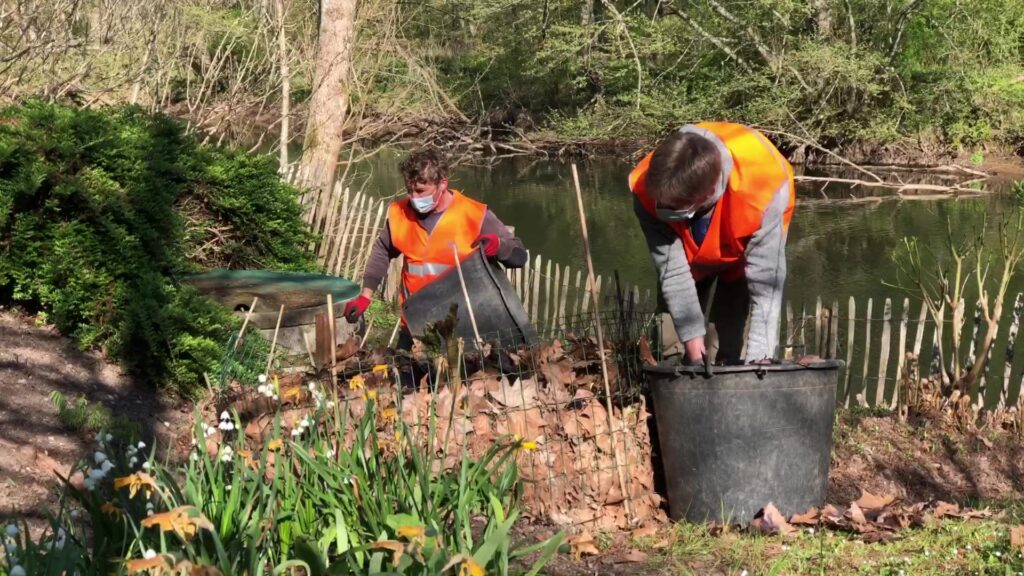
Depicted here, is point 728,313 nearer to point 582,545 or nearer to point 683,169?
point 683,169

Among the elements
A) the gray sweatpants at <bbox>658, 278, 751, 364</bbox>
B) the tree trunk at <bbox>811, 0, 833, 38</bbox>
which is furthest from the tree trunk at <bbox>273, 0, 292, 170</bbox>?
the tree trunk at <bbox>811, 0, 833, 38</bbox>

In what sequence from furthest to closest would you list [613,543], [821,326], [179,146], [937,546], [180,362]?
1. [179,146]
2. [821,326]
3. [180,362]
4. [613,543]
5. [937,546]

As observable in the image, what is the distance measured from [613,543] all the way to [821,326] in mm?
3678

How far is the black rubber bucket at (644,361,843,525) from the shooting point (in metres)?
4.10

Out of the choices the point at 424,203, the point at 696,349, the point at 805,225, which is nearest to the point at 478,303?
the point at 424,203

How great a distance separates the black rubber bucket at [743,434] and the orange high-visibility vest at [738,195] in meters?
0.53

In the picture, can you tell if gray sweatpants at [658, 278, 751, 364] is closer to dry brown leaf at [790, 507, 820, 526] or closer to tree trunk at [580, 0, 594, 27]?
dry brown leaf at [790, 507, 820, 526]

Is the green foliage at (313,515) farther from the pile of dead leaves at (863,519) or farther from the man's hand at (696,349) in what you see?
the pile of dead leaves at (863,519)

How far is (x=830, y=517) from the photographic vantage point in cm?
418

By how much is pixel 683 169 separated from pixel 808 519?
1.43 m

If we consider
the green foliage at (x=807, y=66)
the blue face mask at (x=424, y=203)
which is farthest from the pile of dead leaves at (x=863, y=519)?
the green foliage at (x=807, y=66)

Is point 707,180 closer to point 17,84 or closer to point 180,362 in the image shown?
point 180,362

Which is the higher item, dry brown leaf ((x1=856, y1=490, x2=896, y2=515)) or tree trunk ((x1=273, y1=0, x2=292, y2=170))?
tree trunk ((x1=273, y1=0, x2=292, y2=170))

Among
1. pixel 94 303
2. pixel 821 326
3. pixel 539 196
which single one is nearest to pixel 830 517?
pixel 821 326
